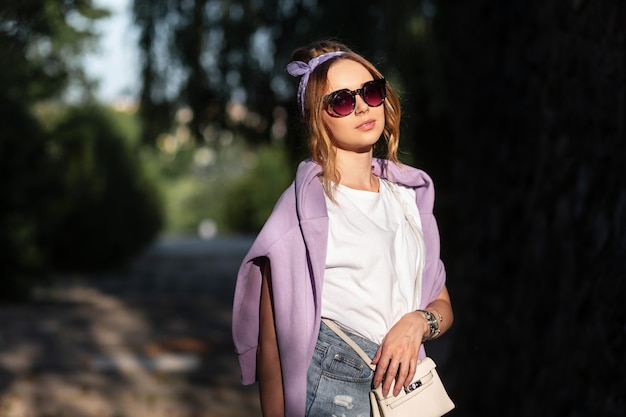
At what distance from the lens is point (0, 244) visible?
37.8 ft

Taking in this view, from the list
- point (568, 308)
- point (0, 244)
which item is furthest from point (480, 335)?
point (0, 244)

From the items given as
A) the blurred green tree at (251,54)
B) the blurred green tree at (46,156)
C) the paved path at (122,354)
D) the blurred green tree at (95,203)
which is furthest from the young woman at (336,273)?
the blurred green tree at (95,203)

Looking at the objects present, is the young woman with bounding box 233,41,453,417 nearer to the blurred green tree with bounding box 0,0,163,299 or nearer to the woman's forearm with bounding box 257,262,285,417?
the woman's forearm with bounding box 257,262,285,417

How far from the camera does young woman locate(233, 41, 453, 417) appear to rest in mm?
2184

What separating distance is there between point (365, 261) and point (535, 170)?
336 cm

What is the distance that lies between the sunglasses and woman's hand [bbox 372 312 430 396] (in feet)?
1.64

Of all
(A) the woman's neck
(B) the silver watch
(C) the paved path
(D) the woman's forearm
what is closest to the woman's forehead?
(A) the woman's neck

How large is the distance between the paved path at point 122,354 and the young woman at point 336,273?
4.30m

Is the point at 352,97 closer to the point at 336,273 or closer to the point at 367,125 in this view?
the point at 367,125

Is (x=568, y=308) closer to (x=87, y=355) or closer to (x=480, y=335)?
(x=480, y=335)

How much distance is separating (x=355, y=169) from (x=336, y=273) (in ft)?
0.92

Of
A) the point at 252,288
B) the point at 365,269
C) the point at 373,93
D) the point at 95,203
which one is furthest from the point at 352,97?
the point at 95,203

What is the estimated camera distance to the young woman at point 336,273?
7.16 ft

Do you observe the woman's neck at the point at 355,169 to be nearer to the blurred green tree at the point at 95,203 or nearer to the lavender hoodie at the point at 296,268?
the lavender hoodie at the point at 296,268
